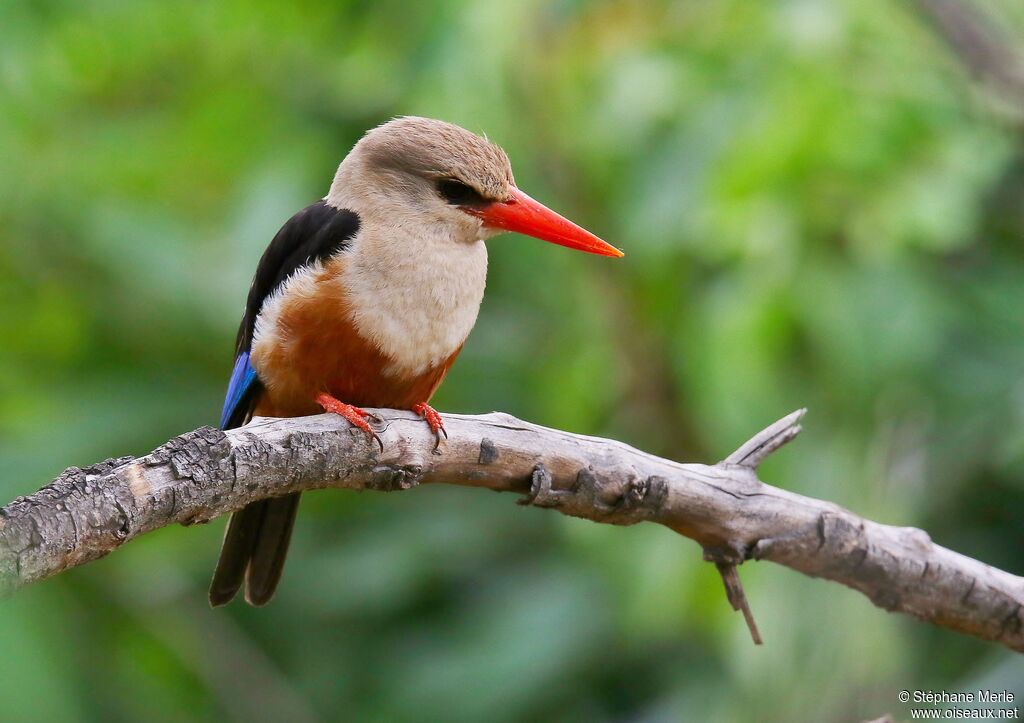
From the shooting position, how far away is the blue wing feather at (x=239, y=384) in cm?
302

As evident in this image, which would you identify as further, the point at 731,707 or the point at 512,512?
the point at 512,512

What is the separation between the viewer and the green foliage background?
134 inches

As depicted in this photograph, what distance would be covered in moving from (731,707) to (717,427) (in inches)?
34.2

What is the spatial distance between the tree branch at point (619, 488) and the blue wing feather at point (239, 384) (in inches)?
21.3

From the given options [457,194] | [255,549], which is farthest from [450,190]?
[255,549]

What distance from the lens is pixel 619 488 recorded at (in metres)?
2.50

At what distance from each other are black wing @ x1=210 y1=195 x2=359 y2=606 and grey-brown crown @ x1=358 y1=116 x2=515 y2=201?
0.70 ft

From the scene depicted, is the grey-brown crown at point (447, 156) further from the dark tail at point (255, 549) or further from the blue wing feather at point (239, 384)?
the dark tail at point (255, 549)

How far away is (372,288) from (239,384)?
0.50 m

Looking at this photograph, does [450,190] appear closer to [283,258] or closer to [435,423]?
[283,258]

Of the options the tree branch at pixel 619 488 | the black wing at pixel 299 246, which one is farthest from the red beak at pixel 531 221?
the tree branch at pixel 619 488

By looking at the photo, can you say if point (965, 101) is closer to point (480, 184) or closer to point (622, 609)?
point (480, 184)

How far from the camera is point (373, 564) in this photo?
444cm

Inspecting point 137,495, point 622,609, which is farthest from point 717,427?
point 137,495
